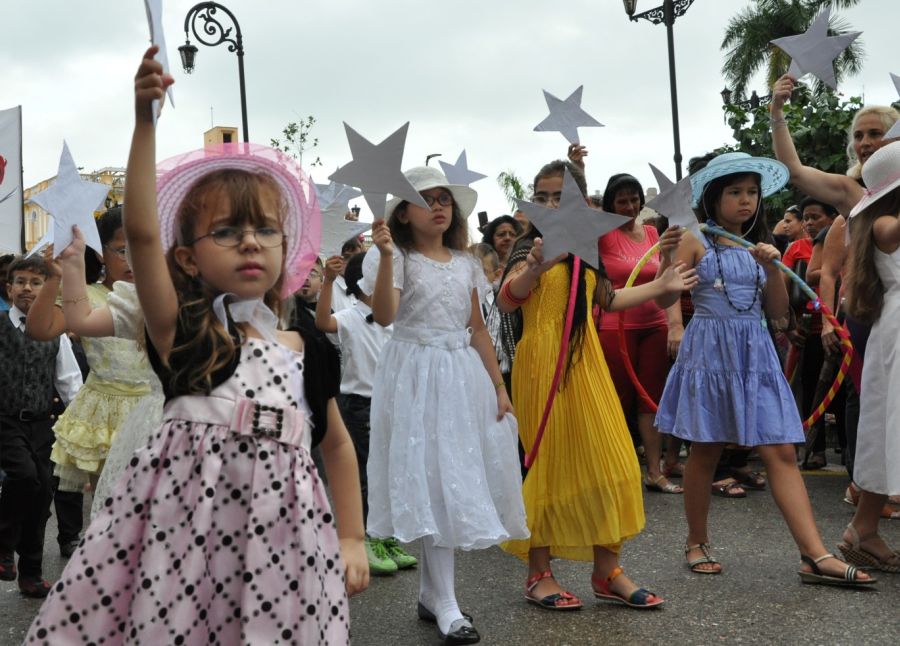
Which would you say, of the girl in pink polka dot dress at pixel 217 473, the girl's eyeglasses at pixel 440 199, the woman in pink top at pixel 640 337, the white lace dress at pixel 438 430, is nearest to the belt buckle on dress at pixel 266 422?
the girl in pink polka dot dress at pixel 217 473

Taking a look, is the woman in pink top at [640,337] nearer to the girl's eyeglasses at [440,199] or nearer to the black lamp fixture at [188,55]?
the girl's eyeglasses at [440,199]

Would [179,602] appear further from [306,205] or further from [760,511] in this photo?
[760,511]

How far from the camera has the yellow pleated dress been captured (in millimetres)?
4688

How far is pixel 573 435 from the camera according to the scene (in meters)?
4.78

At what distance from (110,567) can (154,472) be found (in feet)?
0.71

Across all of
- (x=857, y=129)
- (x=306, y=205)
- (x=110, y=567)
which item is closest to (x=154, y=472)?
(x=110, y=567)

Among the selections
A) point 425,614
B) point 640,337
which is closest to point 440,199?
point 425,614

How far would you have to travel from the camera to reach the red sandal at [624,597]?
4.62 meters

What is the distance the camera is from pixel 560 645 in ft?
13.7

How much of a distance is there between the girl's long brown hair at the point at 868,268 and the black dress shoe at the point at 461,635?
7.85ft

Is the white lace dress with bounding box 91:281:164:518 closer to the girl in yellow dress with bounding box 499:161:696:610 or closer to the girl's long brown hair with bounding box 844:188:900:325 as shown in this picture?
the girl in yellow dress with bounding box 499:161:696:610

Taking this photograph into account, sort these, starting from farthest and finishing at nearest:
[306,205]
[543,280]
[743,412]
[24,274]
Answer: [24,274] → [743,412] → [543,280] → [306,205]

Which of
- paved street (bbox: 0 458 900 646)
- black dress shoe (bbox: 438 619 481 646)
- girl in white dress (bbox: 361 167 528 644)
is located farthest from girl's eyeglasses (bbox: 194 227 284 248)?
paved street (bbox: 0 458 900 646)

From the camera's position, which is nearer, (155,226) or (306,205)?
(155,226)
